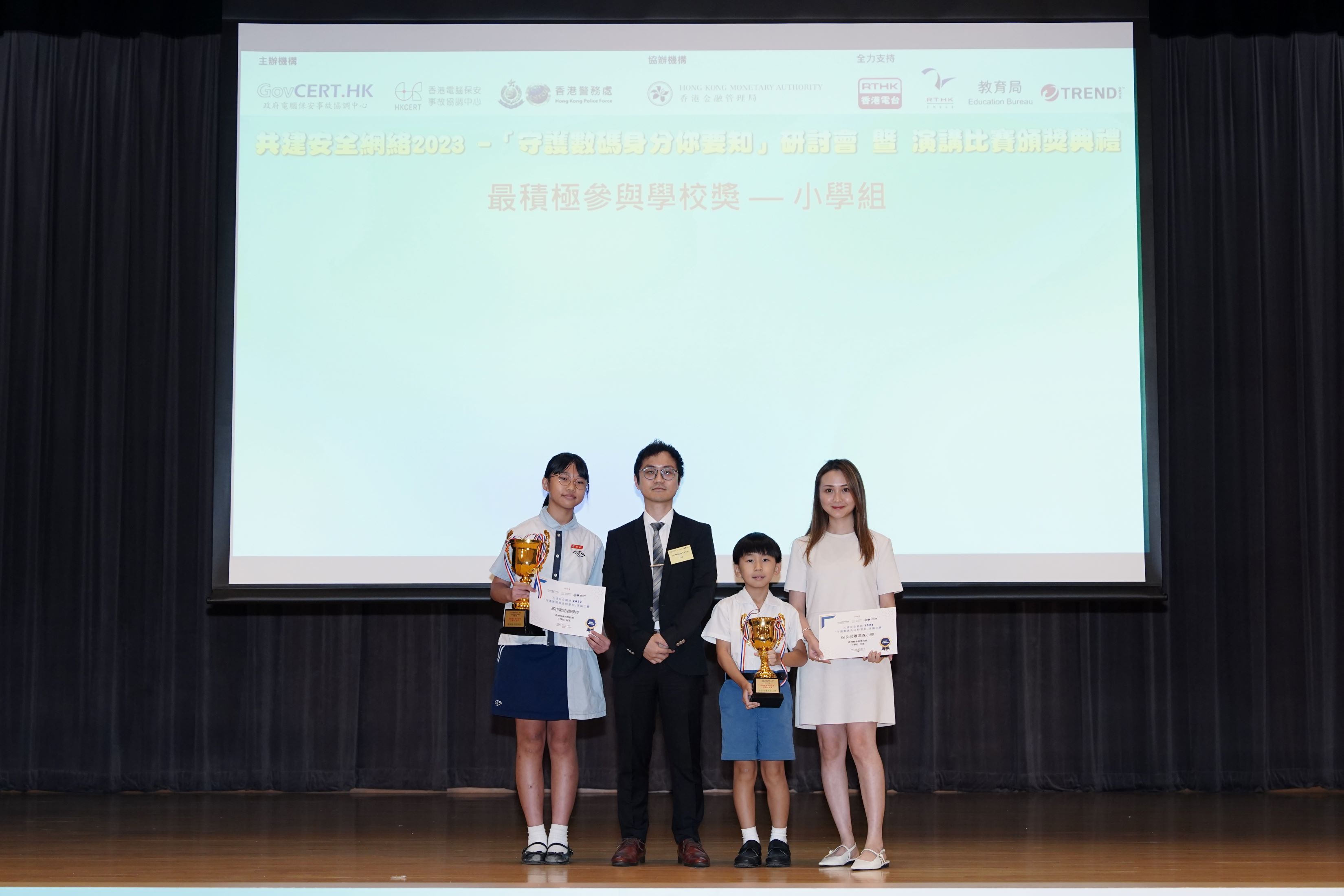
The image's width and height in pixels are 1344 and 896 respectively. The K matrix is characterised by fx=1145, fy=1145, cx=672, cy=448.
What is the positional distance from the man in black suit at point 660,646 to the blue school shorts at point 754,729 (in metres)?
0.11

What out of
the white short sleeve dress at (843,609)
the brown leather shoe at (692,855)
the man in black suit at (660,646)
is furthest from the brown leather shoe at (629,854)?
the white short sleeve dress at (843,609)

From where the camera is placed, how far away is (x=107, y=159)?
17.3 feet

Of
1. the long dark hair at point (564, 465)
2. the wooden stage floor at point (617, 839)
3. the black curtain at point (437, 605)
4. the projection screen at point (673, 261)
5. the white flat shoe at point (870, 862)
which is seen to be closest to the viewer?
the wooden stage floor at point (617, 839)

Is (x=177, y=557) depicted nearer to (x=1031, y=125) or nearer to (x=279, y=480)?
(x=279, y=480)

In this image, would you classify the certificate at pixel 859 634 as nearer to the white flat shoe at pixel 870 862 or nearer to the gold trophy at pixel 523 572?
the white flat shoe at pixel 870 862

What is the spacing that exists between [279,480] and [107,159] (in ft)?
6.17

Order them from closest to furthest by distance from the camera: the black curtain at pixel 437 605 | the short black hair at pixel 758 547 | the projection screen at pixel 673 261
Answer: the short black hair at pixel 758 547 → the projection screen at pixel 673 261 → the black curtain at pixel 437 605

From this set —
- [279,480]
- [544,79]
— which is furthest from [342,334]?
[544,79]

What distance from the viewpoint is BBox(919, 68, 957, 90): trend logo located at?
186 inches

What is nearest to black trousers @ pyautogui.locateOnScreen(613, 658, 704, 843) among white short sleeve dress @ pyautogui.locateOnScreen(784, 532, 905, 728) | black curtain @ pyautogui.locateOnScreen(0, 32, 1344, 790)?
white short sleeve dress @ pyautogui.locateOnScreen(784, 532, 905, 728)

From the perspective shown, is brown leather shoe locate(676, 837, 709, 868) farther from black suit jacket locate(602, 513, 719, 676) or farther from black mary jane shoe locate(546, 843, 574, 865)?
black suit jacket locate(602, 513, 719, 676)

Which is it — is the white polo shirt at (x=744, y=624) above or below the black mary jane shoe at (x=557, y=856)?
above

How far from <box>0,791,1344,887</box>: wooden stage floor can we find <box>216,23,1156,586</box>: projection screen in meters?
1.18

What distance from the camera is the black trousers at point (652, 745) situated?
3.49m
